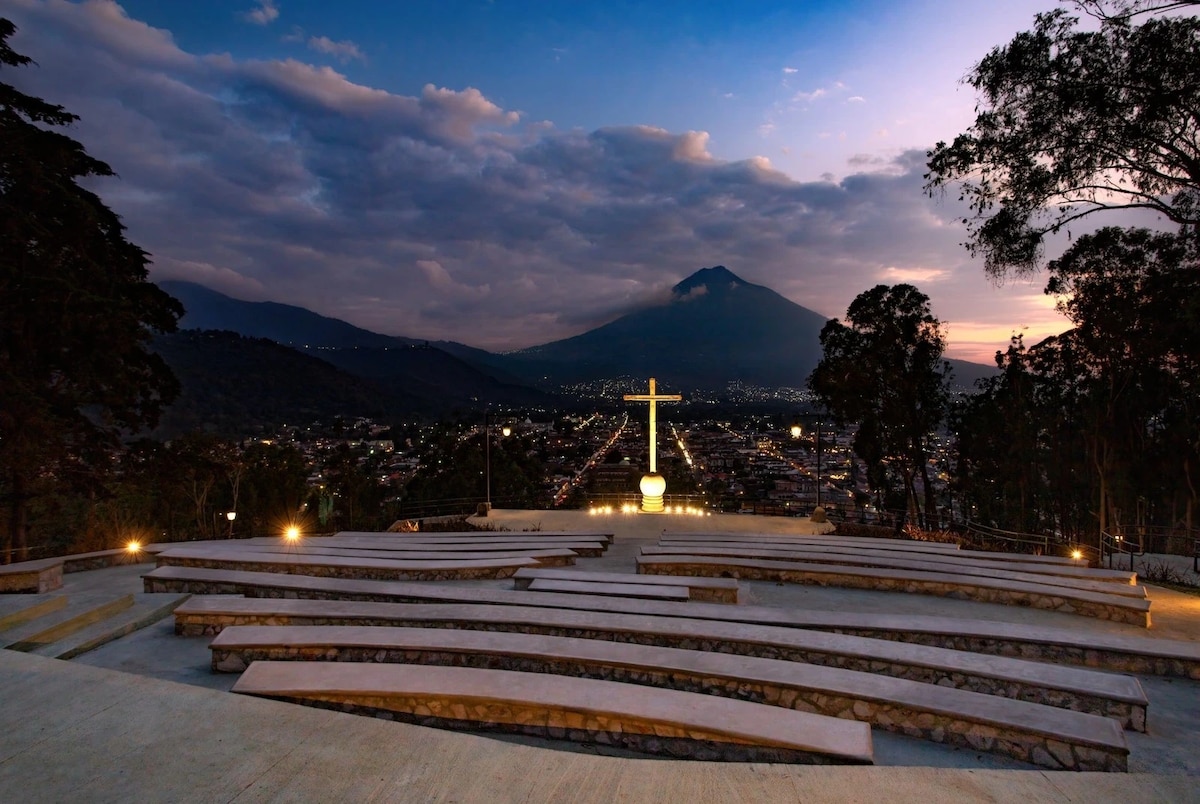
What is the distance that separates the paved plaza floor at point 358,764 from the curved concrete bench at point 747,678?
22 centimetres

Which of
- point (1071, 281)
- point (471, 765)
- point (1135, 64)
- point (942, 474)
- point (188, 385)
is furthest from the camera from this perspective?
point (188, 385)

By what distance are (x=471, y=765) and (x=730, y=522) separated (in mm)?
15392

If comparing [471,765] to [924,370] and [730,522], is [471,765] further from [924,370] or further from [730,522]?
[924,370]

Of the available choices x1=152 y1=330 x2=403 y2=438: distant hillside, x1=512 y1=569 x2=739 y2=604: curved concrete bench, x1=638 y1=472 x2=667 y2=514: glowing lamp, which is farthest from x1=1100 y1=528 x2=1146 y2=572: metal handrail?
x1=152 y1=330 x2=403 y2=438: distant hillside

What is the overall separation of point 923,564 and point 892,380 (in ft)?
51.0

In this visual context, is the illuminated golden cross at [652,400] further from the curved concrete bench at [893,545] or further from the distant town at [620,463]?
the curved concrete bench at [893,545]

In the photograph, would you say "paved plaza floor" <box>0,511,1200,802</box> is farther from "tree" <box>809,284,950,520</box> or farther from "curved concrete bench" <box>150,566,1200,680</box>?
"tree" <box>809,284,950,520</box>

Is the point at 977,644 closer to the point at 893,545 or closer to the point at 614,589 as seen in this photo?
the point at 614,589

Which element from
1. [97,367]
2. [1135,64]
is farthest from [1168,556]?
[97,367]

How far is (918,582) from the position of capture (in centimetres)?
997

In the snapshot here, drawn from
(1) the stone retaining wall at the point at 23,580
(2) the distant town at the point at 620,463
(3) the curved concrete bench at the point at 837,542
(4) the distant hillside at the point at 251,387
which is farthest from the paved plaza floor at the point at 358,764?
(4) the distant hillside at the point at 251,387

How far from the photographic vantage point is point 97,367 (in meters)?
15.8

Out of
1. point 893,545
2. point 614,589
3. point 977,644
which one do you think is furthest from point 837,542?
point 614,589

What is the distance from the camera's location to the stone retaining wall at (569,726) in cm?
448
